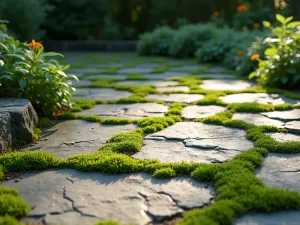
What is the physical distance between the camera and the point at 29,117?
320cm

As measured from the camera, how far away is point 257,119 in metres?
3.62

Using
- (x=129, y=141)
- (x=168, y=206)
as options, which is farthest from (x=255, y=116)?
(x=168, y=206)

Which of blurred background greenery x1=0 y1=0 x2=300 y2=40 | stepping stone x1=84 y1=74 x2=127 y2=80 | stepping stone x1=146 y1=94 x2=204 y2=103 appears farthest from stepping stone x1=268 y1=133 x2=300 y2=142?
blurred background greenery x1=0 y1=0 x2=300 y2=40

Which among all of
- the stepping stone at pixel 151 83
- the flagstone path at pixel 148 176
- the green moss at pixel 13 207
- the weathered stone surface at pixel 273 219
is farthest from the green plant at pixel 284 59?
the green moss at pixel 13 207

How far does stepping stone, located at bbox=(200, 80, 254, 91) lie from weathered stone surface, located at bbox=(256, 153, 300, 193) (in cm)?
Result: 269

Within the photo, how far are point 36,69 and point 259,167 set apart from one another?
2.18 metres

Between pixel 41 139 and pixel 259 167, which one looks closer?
pixel 259 167

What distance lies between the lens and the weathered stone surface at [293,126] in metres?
3.22

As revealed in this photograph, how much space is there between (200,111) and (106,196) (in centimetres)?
208

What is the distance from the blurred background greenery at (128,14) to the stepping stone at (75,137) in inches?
292

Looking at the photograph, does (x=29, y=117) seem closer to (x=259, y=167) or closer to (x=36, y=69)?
(x=36, y=69)

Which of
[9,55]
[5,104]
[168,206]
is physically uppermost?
[9,55]

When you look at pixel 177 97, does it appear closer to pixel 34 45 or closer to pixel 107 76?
pixel 34 45

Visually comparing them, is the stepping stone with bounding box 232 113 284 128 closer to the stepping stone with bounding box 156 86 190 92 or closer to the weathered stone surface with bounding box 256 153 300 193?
the weathered stone surface with bounding box 256 153 300 193
